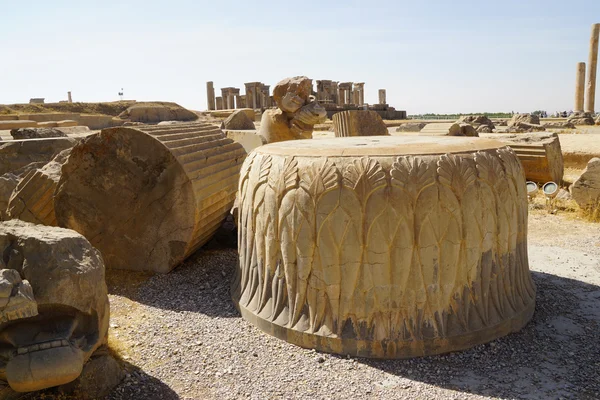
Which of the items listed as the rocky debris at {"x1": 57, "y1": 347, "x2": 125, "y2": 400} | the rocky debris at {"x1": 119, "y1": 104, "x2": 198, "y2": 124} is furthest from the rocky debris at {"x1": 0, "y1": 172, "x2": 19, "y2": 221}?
the rocky debris at {"x1": 119, "y1": 104, "x2": 198, "y2": 124}

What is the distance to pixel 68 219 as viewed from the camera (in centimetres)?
409

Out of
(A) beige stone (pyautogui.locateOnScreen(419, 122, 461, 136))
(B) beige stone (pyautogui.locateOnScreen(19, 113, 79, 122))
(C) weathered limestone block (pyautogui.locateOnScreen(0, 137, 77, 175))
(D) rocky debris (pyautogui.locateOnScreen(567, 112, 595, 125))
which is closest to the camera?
(C) weathered limestone block (pyautogui.locateOnScreen(0, 137, 77, 175))

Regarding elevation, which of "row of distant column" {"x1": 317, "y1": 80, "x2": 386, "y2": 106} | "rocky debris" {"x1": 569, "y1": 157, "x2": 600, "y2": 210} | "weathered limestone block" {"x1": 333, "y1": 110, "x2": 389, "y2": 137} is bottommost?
"rocky debris" {"x1": 569, "y1": 157, "x2": 600, "y2": 210}

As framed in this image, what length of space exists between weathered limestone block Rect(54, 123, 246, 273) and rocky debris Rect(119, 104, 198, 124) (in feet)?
62.1

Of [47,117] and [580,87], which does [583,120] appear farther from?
[47,117]

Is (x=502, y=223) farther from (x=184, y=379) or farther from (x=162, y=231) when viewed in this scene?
(x=162, y=231)

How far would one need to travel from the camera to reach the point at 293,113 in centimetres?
704

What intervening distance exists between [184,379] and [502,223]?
2.04 metres

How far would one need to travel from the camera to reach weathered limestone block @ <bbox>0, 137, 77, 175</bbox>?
6445mm

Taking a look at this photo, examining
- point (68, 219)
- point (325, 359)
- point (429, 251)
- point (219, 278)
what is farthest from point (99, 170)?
point (429, 251)

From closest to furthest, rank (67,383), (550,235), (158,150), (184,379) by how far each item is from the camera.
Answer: (67,383) < (184,379) < (158,150) < (550,235)

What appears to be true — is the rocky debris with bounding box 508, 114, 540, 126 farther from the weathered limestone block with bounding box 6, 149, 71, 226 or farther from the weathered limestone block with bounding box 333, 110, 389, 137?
the weathered limestone block with bounding box 6, 149, 71, 226

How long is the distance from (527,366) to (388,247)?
1.01m

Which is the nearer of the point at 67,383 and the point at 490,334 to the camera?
the point at 67,383
